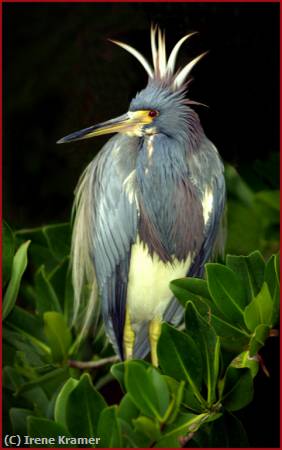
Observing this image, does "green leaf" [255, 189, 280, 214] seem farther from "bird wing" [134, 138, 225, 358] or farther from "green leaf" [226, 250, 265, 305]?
"green leaf" [226, 250, 265, 305]

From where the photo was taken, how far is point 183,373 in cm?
121

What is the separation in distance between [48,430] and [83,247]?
32cm

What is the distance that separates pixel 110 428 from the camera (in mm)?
1148

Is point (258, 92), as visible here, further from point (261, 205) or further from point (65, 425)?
point (65, 425)

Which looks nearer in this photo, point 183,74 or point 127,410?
point 127,410

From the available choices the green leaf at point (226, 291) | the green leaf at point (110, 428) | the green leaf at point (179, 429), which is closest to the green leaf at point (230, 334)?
the green leaf at point (226, 291)

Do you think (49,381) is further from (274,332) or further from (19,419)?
(274,332)

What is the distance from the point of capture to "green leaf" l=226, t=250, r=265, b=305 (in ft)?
4.22

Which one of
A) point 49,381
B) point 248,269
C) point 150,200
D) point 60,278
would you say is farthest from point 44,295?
point 248,269

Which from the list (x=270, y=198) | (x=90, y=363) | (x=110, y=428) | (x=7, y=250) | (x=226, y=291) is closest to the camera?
(x=110, y=428)

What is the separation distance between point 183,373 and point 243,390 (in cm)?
9

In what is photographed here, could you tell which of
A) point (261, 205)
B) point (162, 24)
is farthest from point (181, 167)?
point (261, 205)

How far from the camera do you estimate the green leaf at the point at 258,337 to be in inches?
48.5

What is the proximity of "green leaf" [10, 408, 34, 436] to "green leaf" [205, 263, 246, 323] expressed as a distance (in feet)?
1.11
